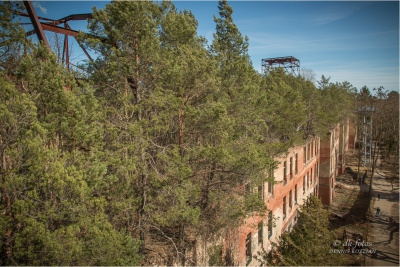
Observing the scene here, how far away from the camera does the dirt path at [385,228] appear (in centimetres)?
1752

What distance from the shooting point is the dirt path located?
17.5m

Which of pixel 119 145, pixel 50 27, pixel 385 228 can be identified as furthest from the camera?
pixel 385 228

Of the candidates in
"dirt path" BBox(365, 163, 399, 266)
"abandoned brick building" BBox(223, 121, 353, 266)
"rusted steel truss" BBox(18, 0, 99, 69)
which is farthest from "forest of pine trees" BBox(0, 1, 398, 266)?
"dirt path" BBox(365, 163, 399, 266)

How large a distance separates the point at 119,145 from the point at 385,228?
988 inches

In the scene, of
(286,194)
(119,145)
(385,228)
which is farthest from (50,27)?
(385,228)

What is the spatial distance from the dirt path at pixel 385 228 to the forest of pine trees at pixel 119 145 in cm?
1438

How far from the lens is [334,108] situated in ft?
95.6

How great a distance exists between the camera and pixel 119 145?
731 centimetres

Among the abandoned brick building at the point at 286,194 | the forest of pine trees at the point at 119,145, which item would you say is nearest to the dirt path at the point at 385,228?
the abandoned brick building at the point at 286,194

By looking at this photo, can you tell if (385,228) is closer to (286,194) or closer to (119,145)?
(286,194)

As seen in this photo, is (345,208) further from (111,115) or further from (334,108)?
(111,115)

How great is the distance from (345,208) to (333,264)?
20.7 m

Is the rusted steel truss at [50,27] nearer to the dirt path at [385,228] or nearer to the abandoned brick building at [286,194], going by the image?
the abandoned brick building at [286,194]

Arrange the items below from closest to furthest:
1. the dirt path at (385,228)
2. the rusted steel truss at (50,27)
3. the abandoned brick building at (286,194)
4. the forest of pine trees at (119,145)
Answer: the forest of pine trees at (119,145), the rusted steel truss at (50,27), the abandoned brick building at (286,194), the dirt path at (385,228)
